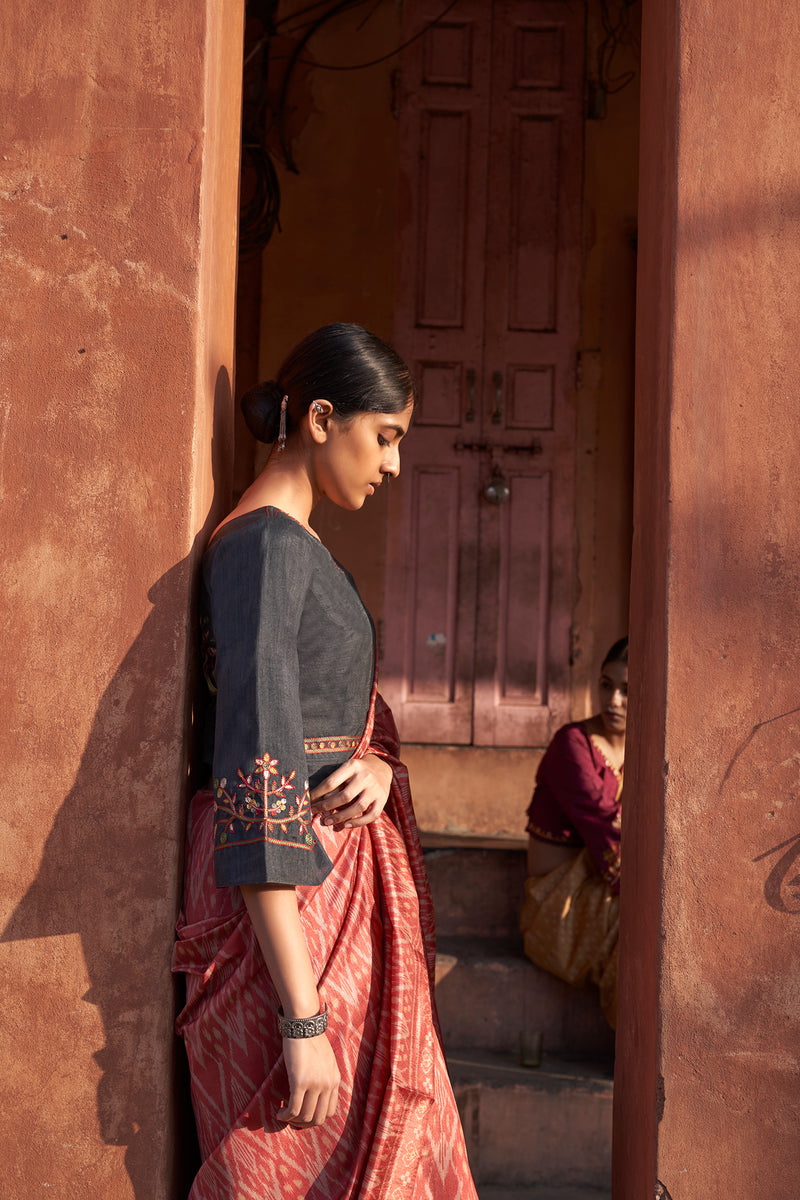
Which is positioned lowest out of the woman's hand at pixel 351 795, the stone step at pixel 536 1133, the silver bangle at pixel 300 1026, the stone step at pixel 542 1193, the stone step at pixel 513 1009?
the stone step at pixel 542 1193

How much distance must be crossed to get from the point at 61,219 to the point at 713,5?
1.26 meters

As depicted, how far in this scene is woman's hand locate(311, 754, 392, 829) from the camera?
5.64 ft

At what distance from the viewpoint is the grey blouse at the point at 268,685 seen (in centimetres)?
154

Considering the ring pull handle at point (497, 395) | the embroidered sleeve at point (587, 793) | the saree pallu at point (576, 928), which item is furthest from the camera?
the ring pull handle at point (497, 395)

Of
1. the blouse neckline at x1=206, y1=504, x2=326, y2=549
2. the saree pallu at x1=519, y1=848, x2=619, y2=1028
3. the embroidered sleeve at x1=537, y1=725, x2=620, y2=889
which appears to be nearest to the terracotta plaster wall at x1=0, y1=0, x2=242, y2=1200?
the blouse neckline at x1=206, y1=504, x2=326, y2=549

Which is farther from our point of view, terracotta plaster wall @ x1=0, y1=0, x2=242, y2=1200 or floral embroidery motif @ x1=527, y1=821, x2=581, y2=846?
floral embroidery motif @ x1=527, y1=821, x2=581, y2=846

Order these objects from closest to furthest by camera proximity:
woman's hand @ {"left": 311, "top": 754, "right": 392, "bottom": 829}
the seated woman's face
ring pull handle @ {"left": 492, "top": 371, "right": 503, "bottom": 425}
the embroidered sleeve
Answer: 1. woman's hand @ {"left": 311, "top": 754, "right": 392, "bottom": 829}
2. the embroidered sleeve
3. the seated woman's face
4. ring pull handle @ {"left": 492, "top": 371, "right": 503, "bottom": 425}

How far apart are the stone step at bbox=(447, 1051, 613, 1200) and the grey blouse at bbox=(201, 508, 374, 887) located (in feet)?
5.78

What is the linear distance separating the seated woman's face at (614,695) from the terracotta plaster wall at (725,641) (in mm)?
1699

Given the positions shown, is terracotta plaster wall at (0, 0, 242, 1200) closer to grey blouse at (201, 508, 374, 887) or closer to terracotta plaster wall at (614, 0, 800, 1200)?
grey blouse at (201, 508, 374, 887)

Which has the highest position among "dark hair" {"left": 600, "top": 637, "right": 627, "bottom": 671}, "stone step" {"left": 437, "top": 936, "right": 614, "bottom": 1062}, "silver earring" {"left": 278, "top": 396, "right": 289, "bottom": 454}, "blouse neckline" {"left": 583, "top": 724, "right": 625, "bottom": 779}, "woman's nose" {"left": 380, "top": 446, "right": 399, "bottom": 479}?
"silver earring" {"left": 278, "top": 396, "right": 289, "bottom": 454}

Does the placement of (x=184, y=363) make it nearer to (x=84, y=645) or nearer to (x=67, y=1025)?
(x=84, y=645)

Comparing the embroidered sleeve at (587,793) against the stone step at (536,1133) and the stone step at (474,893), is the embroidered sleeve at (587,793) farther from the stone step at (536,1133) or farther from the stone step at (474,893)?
the stone step at (536,1133)

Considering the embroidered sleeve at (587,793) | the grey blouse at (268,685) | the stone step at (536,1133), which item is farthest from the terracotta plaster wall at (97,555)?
the embroidered sleeve at (587,793)
